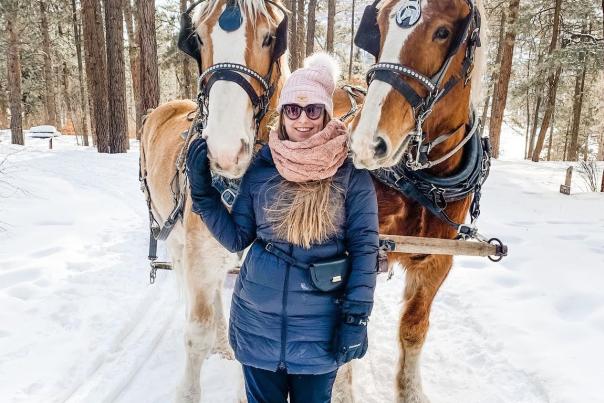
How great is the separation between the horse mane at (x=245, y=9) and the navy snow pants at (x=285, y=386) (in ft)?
5.58

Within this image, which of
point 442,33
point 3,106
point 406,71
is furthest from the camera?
point 3,106

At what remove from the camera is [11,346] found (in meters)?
3.27

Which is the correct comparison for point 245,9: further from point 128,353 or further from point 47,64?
point 47,64

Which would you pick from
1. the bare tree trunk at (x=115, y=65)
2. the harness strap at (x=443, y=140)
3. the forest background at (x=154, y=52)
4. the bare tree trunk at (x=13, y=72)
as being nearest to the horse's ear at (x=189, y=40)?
the harness strap at (x=443, y=140)

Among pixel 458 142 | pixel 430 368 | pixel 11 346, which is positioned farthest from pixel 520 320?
pixel 11 346

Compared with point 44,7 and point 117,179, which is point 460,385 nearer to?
point 117,179

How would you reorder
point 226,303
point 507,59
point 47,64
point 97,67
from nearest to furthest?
point 226,303, point 507,59, point 97,67, point 47,64

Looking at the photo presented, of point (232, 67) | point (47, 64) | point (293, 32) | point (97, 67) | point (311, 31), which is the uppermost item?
point (311, 31)

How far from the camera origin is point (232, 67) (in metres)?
2.10

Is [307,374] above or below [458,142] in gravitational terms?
below

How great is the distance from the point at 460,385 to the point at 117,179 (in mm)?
9047

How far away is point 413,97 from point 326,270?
0.88 meters

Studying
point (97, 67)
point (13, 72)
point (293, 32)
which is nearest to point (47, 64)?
point (13, 72)

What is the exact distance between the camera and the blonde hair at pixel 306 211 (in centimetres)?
181
